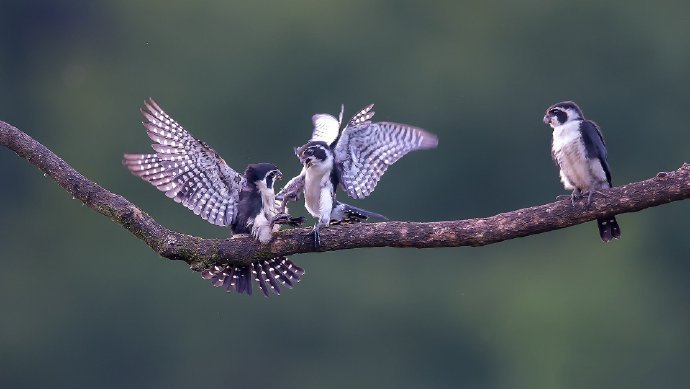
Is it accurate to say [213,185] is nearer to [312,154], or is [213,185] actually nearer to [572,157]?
[312,154]

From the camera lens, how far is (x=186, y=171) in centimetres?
1118

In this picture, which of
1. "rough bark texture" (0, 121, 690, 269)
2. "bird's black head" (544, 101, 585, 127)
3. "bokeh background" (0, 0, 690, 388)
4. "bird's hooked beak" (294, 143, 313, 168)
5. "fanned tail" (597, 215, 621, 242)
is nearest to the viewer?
"rough bark texture" (0, 121, 690, 269)

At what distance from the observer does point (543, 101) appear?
1211 inches

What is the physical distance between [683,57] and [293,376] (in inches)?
435

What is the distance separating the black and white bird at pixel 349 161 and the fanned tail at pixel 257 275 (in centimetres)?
45

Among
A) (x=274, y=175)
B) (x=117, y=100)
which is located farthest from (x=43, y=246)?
(x=274, y=175)

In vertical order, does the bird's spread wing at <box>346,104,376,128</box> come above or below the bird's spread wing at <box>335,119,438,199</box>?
above

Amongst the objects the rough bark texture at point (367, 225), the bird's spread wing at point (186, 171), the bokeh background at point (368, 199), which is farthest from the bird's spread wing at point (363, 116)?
the bokeh background at point (368, 199)

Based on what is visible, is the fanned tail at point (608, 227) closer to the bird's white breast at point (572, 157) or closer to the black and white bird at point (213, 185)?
the bird's white breast at point (572, 157)

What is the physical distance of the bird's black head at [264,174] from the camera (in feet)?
36.5

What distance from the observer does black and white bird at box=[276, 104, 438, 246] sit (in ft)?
37.1

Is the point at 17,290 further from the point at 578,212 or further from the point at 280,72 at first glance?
the point at 578,212

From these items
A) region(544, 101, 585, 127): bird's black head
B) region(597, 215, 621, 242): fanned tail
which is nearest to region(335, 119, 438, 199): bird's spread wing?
region(544, 101, 585, 127): bird's black head

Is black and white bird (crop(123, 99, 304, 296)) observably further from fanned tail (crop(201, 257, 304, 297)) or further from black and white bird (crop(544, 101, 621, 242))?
black and white bird (crop(544, 101, 621, 242))
